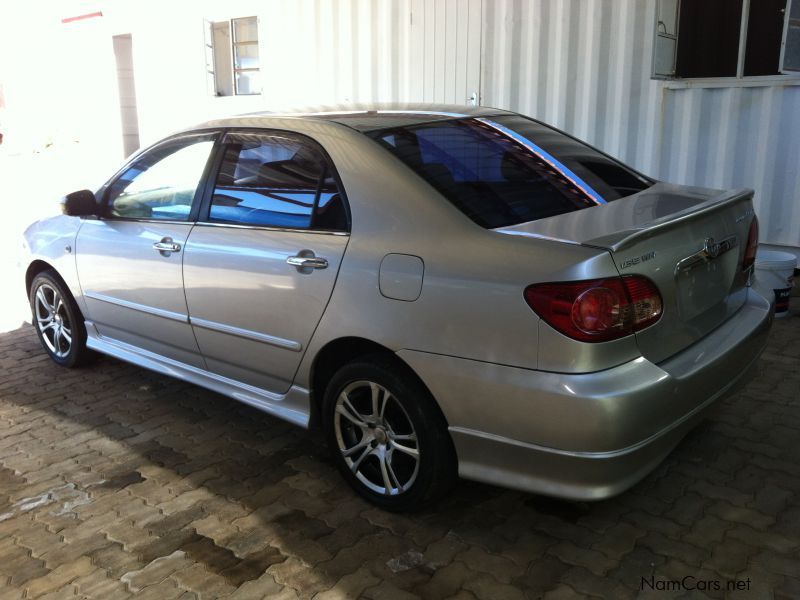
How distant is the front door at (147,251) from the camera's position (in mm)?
3752

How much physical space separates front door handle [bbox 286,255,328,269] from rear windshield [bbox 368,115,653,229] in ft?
1.72

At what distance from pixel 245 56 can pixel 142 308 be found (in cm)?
672

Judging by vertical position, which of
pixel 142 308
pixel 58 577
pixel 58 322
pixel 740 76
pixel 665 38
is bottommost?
pixel 58 577

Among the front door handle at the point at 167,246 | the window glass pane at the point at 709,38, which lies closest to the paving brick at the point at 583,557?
the front door handle at the point at 167,246

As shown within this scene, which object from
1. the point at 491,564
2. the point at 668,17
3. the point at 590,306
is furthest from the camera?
A: the point at 668,17

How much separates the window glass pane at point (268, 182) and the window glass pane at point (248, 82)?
6578mm

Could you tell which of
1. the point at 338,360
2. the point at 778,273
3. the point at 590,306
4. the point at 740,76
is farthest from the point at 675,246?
the point at 740,76

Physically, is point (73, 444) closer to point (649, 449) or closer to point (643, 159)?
point (649, 449)

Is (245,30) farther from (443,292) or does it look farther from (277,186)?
(443,292)

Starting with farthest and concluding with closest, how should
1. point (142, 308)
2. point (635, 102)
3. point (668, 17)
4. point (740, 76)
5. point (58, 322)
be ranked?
point (635, 102) < point (668, 17) < point (740, 76) < point (58, 322) < point (142, 308)

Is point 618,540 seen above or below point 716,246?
below

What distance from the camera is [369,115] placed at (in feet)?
11.3

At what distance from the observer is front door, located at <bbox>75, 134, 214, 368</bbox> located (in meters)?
3.75

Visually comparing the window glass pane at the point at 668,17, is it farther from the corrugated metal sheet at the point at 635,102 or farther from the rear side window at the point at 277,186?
the rear side window at the point at 277,186
